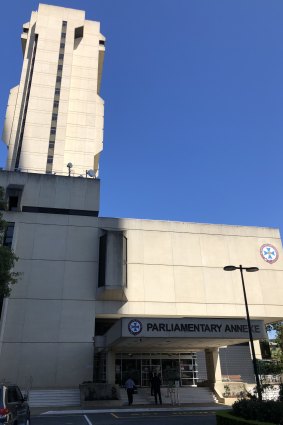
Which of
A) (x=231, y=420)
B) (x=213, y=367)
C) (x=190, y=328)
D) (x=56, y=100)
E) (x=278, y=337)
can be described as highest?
(x=56, y=100)

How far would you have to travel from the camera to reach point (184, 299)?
108 feet

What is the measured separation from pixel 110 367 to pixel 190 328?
26.1ft

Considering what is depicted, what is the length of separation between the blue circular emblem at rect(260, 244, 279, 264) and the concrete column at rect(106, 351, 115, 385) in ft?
58.9

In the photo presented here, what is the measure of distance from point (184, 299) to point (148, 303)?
11.0 ft

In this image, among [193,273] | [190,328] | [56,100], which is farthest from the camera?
[56,100]

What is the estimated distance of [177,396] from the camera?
23.9 m

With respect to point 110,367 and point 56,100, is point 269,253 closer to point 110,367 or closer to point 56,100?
point 110,367

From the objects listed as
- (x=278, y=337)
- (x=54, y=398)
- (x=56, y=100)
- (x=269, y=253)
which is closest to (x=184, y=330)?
(x=54, y=398)

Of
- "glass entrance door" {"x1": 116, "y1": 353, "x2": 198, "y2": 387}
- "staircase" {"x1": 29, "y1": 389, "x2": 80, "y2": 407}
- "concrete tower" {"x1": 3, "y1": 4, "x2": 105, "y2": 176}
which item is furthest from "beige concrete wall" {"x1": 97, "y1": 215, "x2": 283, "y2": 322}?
"concrete tower" {"x1": 3, "y1": 4, "x2": 105, "y2": 176}

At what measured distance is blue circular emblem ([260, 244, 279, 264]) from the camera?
36812 millimetres

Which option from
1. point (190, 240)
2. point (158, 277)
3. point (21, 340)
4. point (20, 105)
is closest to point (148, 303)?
point (158, 277)

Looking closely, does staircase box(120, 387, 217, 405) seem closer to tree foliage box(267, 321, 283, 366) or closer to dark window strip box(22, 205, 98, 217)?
tree foliage box(267, 321, 283, 366)

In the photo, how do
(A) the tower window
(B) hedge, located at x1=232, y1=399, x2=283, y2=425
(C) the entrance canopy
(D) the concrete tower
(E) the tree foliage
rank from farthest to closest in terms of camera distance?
(D) the concrete tower
(E) the tree foliage
(A) the tower window
(C) the entrance canopy
(B) hedge, located at x1=232, y1=399, x2=283, y2=425

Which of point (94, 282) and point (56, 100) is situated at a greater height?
point (56, 100)
